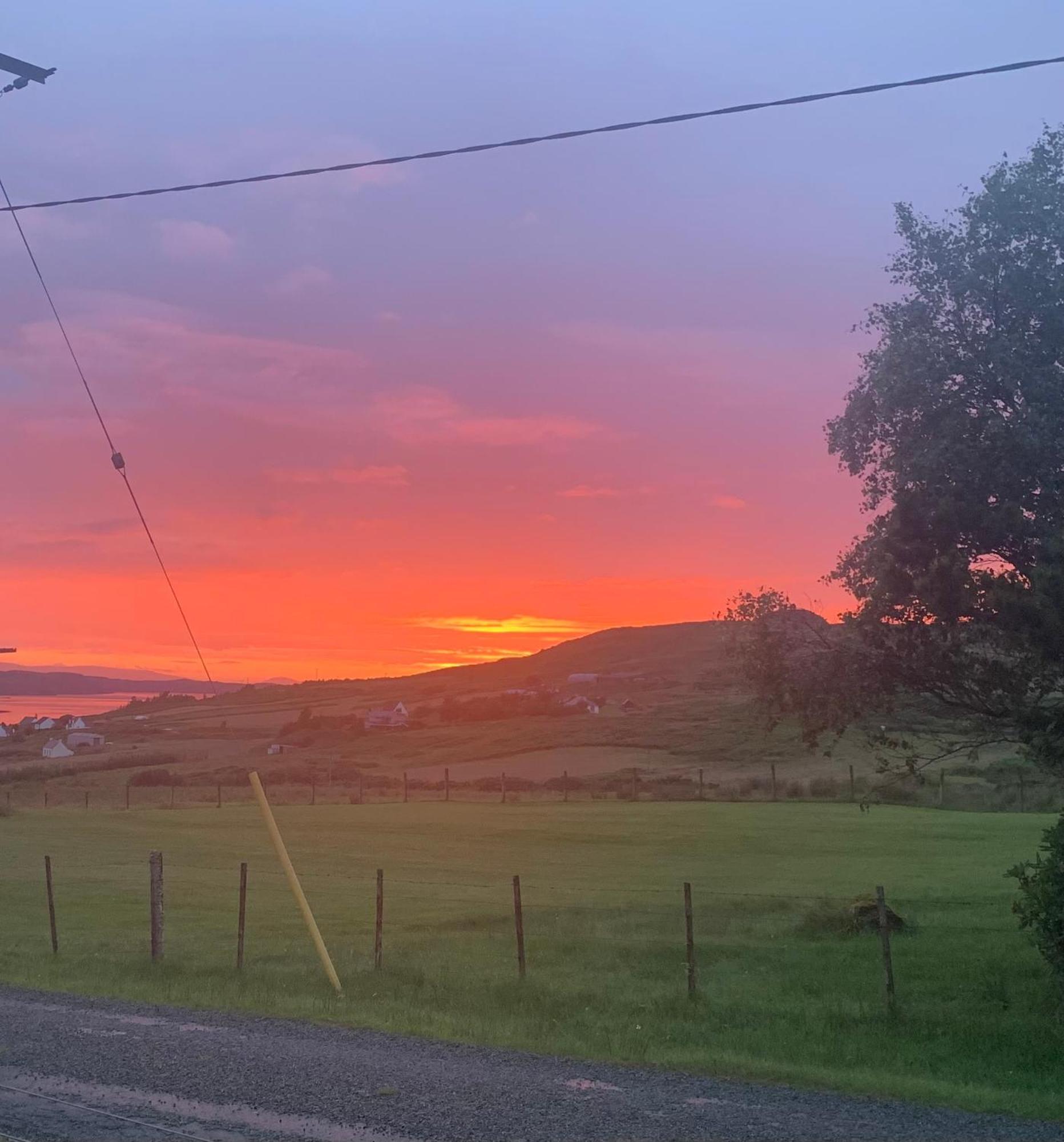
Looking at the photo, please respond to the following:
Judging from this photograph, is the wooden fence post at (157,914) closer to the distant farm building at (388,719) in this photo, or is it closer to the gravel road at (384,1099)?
the gravel road at (384,1099)

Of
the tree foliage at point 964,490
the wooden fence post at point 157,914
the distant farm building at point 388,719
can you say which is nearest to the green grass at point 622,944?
the wooden fence post at point 157,914

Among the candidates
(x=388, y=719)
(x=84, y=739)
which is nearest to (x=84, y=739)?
(x=84, y=739)

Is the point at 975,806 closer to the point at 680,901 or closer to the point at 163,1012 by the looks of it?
the point at 680,901

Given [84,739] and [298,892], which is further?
[84,739]

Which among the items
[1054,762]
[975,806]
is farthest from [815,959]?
[975,806]

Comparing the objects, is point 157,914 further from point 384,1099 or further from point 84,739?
point 84,739

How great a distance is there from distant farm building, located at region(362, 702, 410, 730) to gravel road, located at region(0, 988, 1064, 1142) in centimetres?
11605

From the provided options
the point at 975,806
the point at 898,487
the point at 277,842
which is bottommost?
the point at 975,806

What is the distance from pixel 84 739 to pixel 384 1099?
133 metres

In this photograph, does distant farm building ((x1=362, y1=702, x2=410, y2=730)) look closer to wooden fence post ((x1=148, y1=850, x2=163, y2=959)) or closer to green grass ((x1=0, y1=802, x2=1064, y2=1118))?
green grass ((x1=0, y1=802, x2=1064, y2=1118))

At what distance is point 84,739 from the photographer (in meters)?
132

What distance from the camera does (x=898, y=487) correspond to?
16.8 meters

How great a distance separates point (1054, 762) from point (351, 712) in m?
134

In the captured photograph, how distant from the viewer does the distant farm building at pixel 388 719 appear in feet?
424
